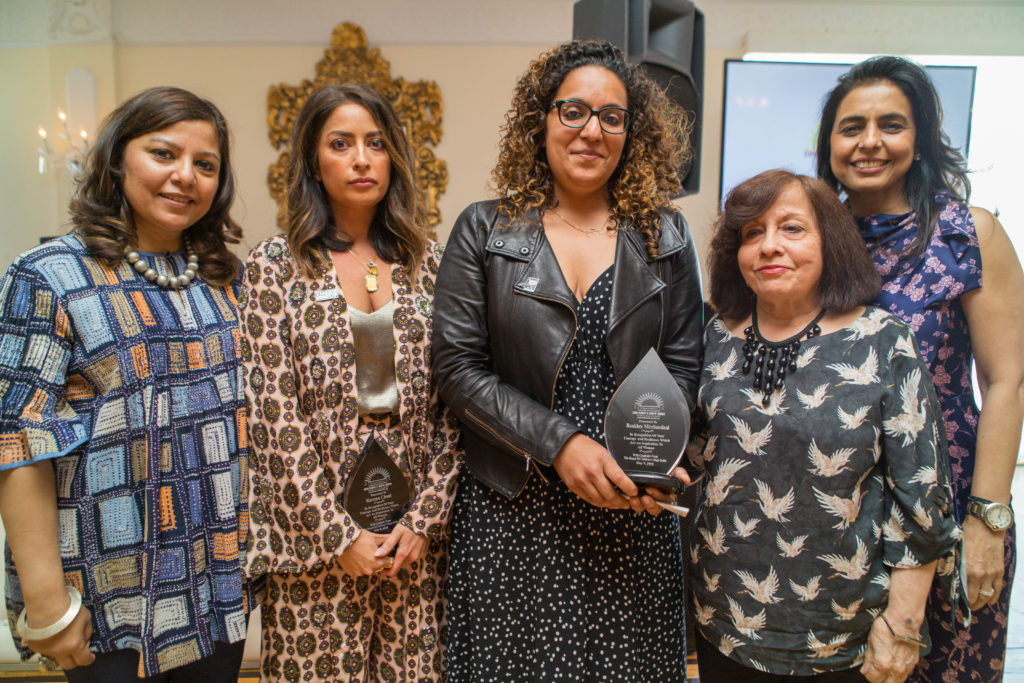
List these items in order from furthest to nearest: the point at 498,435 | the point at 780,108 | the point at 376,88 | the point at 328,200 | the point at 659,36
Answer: the point at 780,108 → the point at 376,88 → the point at 659,36 → the point at 328,200 → the point at 498,435

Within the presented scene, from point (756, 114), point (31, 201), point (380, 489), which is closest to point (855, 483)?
point (380, 489)

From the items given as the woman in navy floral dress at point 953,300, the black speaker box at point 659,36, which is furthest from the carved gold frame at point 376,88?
the woman in navy floral dress at point 953,300

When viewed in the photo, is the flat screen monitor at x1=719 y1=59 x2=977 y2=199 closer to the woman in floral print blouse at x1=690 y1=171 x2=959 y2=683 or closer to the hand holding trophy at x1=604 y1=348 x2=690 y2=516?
the woman in floral print blouse at x1=690 y1=171 x2=959 y2=683

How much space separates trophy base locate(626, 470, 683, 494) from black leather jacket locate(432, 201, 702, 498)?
0.14 metres

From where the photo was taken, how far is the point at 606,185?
1461 mm

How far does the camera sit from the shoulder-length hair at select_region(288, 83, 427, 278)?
4.63 feet

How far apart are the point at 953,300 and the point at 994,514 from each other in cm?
47

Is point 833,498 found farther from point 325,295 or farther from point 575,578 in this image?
point 325,295

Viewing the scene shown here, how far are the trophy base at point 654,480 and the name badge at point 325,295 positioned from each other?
2.41ft

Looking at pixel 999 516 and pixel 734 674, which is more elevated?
pixel 999 516

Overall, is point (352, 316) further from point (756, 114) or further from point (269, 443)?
point (756, 114)

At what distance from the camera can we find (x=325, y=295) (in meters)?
1.37

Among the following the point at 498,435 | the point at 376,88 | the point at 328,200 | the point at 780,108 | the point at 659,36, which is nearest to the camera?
the point at 498,435

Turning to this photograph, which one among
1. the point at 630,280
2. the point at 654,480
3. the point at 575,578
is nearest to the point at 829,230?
the point at 630,280
